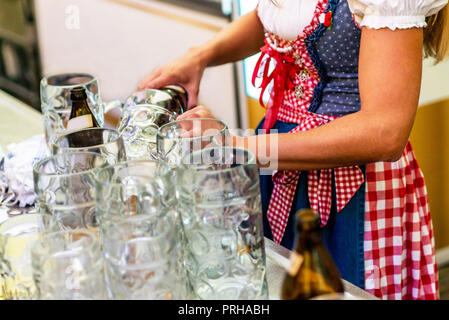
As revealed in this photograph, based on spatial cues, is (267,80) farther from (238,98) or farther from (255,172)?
(238,98)

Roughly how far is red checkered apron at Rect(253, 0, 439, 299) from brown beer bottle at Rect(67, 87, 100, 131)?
1.31ft

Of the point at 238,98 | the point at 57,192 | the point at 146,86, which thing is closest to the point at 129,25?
the point at 238,98

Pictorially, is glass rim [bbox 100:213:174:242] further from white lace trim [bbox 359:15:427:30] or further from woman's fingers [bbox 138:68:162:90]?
woman's fingers [bbox 138:68:162:90]

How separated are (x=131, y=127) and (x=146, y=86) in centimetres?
27

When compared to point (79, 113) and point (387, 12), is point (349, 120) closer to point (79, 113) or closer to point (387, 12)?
point (387, 12)

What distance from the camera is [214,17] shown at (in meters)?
3.05

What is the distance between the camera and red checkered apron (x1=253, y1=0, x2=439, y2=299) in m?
1.24

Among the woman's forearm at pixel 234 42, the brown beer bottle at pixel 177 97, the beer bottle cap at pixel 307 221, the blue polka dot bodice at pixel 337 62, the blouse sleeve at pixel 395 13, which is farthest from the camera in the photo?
the woman's forearm at pixel 234 42

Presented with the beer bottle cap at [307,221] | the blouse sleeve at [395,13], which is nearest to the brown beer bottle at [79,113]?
the blouse sleeve at [395,13]

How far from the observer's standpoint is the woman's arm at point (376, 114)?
0.96 metres

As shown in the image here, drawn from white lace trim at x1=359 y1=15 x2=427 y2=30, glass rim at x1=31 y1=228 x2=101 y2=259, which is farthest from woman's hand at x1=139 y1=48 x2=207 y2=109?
glass rim at x1=31 y1=228 x2=101 y2=259

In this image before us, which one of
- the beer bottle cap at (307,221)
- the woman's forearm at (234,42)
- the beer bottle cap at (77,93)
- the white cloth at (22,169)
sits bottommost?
the beer bottle cap at (307,221)

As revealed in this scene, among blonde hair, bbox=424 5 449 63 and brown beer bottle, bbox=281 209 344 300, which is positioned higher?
blonde hair, bbox=424 5 449 63

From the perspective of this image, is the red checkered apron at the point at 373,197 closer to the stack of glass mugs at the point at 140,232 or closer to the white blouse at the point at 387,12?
the white blouse at the point at 387,12
